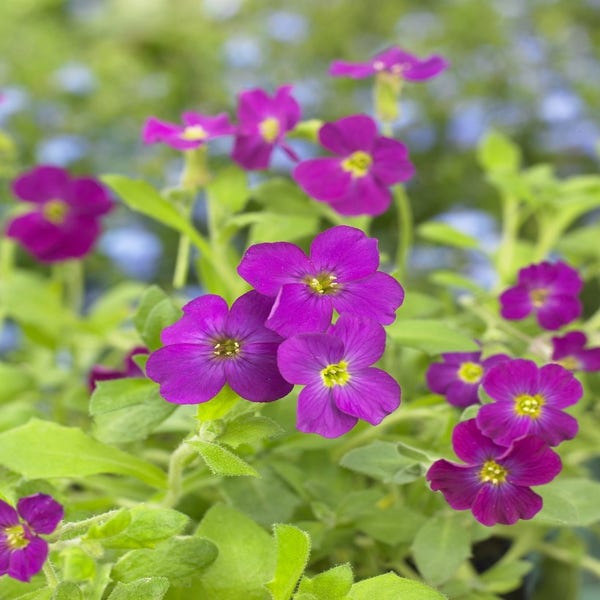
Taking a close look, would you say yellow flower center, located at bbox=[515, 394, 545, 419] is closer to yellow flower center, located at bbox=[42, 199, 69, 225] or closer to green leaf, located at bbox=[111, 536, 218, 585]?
green leaf, located at bbox=[111, 536, 218, 585]

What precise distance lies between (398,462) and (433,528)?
0.06 meters

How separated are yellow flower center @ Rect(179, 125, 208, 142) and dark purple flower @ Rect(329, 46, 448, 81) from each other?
117 mm

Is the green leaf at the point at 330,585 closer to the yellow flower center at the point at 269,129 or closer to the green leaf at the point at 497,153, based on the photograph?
the yellow flower center at the point at 269,129

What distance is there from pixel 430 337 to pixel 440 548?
0.13 m

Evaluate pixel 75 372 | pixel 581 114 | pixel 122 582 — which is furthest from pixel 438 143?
pixel 122 582

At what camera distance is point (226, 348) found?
469 millimetres

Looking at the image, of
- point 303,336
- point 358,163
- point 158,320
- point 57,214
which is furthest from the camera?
point 57,214

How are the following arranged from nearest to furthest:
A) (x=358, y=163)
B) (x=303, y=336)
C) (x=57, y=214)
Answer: (x=303, y=336) → (x=358, y=163) → (x=57, y=214)

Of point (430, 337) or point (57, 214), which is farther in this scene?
point (57, 214)

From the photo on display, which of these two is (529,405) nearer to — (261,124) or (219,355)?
(219,355)

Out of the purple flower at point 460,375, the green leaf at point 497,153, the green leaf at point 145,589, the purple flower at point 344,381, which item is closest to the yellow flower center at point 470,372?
the purple flower at point 460,375

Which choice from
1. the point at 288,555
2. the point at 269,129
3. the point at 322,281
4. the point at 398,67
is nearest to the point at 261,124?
the point at 269,129

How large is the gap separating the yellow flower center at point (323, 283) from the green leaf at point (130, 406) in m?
0.14

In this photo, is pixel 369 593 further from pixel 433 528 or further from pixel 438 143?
pixel 438 143
